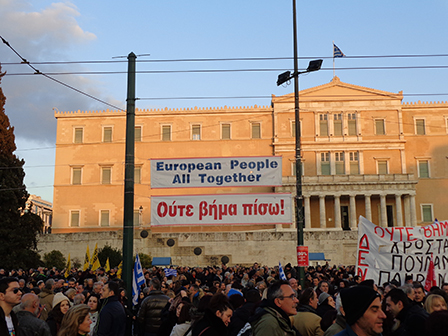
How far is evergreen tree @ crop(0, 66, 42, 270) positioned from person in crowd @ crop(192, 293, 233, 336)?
25.7m

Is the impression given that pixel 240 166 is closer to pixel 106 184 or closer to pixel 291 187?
pixel 291 187

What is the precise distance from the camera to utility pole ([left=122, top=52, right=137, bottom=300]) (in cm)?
829

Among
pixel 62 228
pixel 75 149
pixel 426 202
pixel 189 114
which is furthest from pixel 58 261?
pixel 426 202

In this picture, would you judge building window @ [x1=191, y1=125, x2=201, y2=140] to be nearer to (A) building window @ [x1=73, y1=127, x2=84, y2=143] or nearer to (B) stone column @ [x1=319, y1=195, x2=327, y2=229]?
(A) building window @ [x1=73, y1=127, x2=84, y2=143]

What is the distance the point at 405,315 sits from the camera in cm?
527

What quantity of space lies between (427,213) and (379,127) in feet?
28.9

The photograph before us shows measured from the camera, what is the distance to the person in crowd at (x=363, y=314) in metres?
3.13

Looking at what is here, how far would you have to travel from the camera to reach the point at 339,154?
144 ft

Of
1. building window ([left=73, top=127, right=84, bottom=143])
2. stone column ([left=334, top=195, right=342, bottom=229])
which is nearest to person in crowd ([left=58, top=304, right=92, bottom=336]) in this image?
stone column ([left=334, top=195, right=342, bottom=229])

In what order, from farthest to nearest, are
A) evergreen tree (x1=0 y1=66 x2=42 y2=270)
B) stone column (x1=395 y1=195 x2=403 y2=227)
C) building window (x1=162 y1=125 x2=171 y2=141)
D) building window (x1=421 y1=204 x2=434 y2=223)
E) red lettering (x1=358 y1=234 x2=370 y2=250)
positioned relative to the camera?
building window (x1=162 y1=125 x2=171 y2=141), building window (x1=421 y1=204 x2=434 y2=223), stone column (x1=395 y1=195 x2=403 y2=227), evergreen tree (x1=0 y1=66 x2=42 y2=270), red lettering (x1=358 y1=234 x2=370 y2=250)

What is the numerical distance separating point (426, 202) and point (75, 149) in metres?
33.2

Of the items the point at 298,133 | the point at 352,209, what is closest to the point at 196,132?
the point at 352,209

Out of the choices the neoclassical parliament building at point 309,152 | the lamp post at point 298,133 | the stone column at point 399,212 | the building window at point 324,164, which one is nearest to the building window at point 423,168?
the neoclassical parliament building at point 309,152

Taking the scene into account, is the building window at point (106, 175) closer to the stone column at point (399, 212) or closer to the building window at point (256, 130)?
the building window at point (256, 130)
